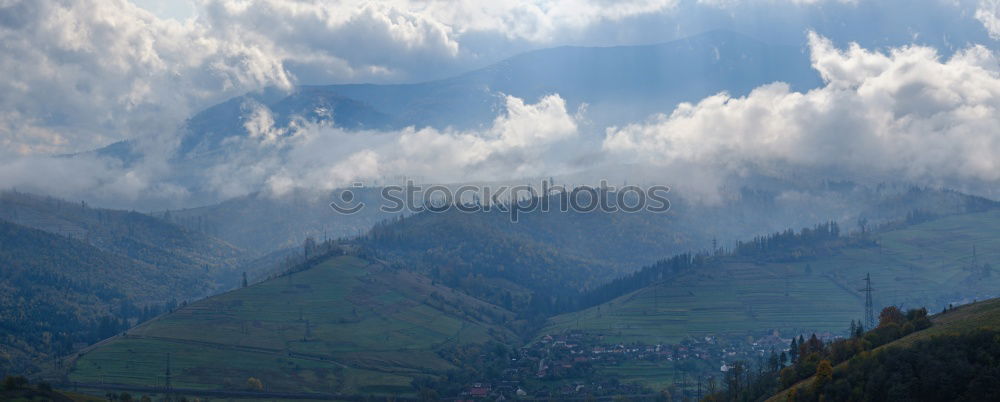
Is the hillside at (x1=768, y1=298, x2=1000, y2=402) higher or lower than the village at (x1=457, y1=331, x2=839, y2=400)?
higher

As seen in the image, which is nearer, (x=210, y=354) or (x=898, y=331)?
(x=898, y=331)

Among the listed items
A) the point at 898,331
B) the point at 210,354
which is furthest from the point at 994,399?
the point at 210,354

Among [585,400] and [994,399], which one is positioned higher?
[994,399]

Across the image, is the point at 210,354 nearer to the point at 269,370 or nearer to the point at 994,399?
the point at 269,370

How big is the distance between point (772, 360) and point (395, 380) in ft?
255

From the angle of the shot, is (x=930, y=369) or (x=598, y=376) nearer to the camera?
(x=930, y=369)

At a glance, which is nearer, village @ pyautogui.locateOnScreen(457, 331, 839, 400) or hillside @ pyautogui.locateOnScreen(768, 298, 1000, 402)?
hillside @ pyautogui.locateOnScreen(768, 298, 1000, 402)

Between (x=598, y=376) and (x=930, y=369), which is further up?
(x=930, y=369)

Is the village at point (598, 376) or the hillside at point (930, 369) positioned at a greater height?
the hillside at point (930, 369)

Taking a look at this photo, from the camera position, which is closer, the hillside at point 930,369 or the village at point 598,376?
the hillside at point 930,369

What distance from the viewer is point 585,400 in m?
167

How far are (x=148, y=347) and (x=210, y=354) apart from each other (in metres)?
14.1

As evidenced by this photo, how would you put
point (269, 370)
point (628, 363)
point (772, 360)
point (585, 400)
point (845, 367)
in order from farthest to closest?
point (628, 363), point (269, 370), point (585, 400), point (772, 360), point (845, 367)

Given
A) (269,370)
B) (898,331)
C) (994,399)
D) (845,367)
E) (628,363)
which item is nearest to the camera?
(994,399)
